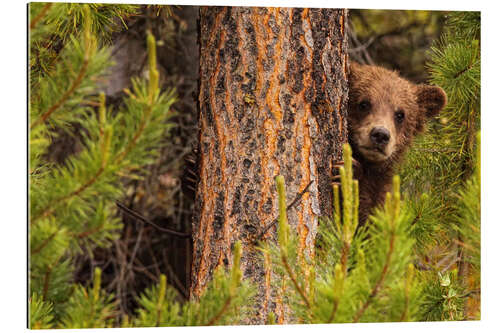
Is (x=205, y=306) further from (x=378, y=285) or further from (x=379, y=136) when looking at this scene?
(x=379, y=136)

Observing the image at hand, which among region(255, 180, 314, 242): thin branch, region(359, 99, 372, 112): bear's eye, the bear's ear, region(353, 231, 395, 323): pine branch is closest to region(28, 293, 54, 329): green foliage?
region(255, 180, 314, 242): thin branch

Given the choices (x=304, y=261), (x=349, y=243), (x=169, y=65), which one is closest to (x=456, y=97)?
(x=304, y=261)

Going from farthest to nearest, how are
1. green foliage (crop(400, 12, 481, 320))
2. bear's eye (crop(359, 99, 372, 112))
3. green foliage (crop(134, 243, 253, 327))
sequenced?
bear's eye (crop(359, 99, 372, 112)) → green foliage (crop(400, 12, 481, 320)) → green foliage (crop(134, 243, 253, 327))

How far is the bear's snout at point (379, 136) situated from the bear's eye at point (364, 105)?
19cm

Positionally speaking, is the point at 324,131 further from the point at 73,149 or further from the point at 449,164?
the point at 73,149

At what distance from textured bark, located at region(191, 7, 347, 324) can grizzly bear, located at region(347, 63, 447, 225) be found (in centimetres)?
68

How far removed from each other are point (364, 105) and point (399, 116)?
0.27 metres

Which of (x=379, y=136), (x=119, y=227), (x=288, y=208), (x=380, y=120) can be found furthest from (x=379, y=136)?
(x=119, y=227)

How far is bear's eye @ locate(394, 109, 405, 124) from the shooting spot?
3.40 metres

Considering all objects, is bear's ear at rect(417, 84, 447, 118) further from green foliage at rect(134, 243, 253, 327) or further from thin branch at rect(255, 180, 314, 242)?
green foliage at rect(134, 243, 253, 327)

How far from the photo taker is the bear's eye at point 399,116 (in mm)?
3404

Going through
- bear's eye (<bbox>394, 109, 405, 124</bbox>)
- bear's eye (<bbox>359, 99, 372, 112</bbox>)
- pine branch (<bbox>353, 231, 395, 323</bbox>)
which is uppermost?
bear's eye (<bbox>359, 99, 372, 112</bbox>)

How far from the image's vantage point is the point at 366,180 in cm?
331

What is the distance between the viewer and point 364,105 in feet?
10.7
